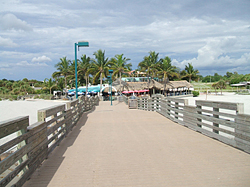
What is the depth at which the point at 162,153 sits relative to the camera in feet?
17.6

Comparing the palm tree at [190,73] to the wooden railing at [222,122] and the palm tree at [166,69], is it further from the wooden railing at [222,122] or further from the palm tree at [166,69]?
the wooden railing at [222,122]

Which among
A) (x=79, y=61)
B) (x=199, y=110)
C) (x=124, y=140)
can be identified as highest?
(x=79, y=61)

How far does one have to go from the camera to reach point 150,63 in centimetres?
4472

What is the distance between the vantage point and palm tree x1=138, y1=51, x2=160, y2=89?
44.5 m

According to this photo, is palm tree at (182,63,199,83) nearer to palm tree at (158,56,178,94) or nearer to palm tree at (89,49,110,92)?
palm tree at (158,56,178,94)

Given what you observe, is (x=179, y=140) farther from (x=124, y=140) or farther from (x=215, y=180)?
(x=215, y=180)

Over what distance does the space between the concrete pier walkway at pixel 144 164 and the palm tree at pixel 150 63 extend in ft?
125

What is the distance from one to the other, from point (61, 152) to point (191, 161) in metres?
3.13

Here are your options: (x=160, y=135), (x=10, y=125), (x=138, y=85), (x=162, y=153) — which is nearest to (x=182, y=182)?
(x=162, y=153)

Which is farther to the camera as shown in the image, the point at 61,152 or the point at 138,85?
the point at 138,85

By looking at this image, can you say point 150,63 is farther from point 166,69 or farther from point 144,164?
point 144,164

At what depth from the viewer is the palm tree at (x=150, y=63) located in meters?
44.5

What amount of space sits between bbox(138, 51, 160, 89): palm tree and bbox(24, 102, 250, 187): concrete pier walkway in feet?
125

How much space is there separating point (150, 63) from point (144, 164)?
4109 centimetres
